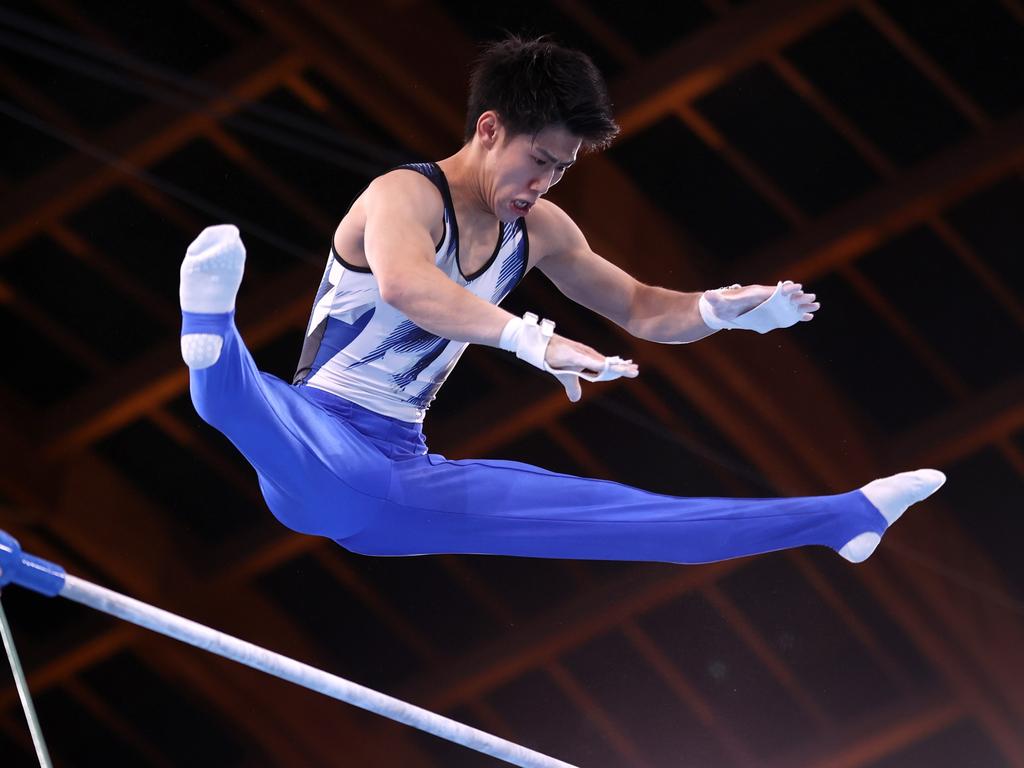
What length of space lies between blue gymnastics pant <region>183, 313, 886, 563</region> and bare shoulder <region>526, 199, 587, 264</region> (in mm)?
452

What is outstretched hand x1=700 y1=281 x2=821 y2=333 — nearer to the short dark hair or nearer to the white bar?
the short dark hair

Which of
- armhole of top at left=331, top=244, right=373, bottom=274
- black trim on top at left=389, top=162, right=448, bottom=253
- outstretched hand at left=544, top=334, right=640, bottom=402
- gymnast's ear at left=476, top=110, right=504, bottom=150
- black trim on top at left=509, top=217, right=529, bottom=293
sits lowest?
outstretched hand at left=544, top=334, right=640, bottom=402

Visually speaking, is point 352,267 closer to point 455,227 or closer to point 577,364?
point 455,227

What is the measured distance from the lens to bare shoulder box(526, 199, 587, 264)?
2616mm

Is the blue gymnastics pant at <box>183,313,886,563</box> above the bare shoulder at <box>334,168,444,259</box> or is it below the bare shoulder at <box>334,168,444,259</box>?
below

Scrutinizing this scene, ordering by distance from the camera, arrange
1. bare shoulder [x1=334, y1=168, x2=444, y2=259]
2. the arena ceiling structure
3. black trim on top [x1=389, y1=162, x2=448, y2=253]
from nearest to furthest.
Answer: bare shoulder [x1=334, y1=168, x2=444, y2=259] → black trim on top [x1=389, y1=162, x2=448, y2=253] → the arena ceiling structure

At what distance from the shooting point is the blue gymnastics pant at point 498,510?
7.70ft

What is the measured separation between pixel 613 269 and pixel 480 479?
58 cm

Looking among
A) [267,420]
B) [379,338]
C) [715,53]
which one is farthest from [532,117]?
[715,53]

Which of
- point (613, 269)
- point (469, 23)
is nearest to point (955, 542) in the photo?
point (613, 269)

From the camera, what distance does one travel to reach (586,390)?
399cm

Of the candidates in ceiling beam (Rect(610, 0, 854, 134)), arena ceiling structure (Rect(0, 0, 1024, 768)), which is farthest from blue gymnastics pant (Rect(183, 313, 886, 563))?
ceiling beam (Rect(610, 0, 854, 134))

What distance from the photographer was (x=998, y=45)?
150 inches

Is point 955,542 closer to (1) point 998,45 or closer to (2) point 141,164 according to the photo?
(1) point 998,45
